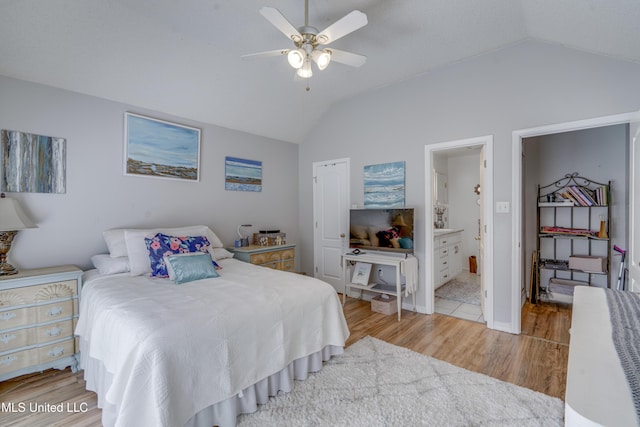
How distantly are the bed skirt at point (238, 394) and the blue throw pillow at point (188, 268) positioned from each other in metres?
0.76

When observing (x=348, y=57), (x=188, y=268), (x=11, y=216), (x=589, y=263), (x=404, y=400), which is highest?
(x=348, y=57)

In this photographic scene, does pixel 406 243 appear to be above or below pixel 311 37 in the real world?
below

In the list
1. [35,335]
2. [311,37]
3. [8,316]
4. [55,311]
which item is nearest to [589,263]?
[311,37]

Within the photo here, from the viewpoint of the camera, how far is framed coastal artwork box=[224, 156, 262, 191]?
13.5 ft


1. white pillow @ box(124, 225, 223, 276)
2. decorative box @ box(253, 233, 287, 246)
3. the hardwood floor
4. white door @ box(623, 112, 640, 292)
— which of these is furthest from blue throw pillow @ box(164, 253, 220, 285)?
white door @ box(623, 112, 640, 292)

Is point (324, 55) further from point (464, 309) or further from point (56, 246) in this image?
point (464, 309)

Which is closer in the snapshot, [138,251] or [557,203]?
[138,251]

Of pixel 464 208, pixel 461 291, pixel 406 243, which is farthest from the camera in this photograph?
pixel 464 208

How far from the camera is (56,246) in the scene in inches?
108

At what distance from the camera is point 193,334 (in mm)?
1608

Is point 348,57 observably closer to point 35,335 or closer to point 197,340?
point 197,340

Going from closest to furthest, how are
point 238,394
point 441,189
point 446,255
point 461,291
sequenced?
point 238,394
point 461,291
point 446,255
point 441,189

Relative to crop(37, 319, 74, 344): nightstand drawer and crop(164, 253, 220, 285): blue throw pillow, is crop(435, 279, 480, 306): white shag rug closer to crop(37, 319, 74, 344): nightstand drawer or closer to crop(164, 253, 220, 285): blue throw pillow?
crop(164, 253, 220, 285): blue throw pillow

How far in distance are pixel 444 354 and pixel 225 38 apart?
3.58 m
